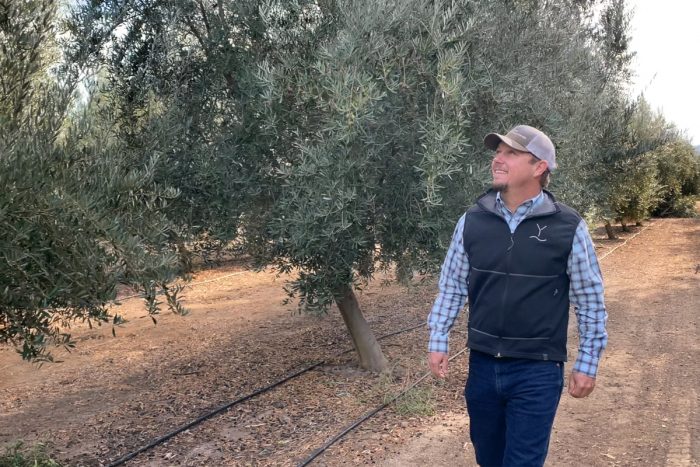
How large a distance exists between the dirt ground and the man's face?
325 cm

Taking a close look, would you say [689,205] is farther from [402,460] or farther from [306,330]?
[402,460]

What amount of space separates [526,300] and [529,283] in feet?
0.29

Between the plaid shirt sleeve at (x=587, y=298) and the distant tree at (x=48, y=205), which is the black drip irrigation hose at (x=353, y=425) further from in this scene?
the plaid shirt sleeve at (x=587, y=298)

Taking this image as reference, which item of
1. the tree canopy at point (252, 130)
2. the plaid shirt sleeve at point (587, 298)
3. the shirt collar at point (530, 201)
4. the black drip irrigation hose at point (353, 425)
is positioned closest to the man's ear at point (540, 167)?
the shirt collar at point (530, 201)

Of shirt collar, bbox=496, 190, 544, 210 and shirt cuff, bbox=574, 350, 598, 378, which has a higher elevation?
shirt collar, bbox=496, 190, 544, 210

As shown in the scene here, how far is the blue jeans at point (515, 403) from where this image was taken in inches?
122

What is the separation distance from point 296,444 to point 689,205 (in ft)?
95.3

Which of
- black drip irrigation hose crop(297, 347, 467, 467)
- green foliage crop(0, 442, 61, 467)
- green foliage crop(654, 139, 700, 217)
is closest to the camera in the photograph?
green foliage crop(0, 442, 61, 467)

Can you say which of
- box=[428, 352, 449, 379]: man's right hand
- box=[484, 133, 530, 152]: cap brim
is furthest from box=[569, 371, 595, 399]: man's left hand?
box=[484, 133, 530, 152]: cap brim

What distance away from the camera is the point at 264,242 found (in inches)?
269

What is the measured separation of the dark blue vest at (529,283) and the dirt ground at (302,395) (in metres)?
2.81

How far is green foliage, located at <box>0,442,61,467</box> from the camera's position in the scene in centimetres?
550

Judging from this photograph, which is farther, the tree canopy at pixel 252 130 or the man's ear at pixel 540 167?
the tree canopy at pixel 252 130

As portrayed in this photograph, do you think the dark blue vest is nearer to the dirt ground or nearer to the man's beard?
the man's beard
